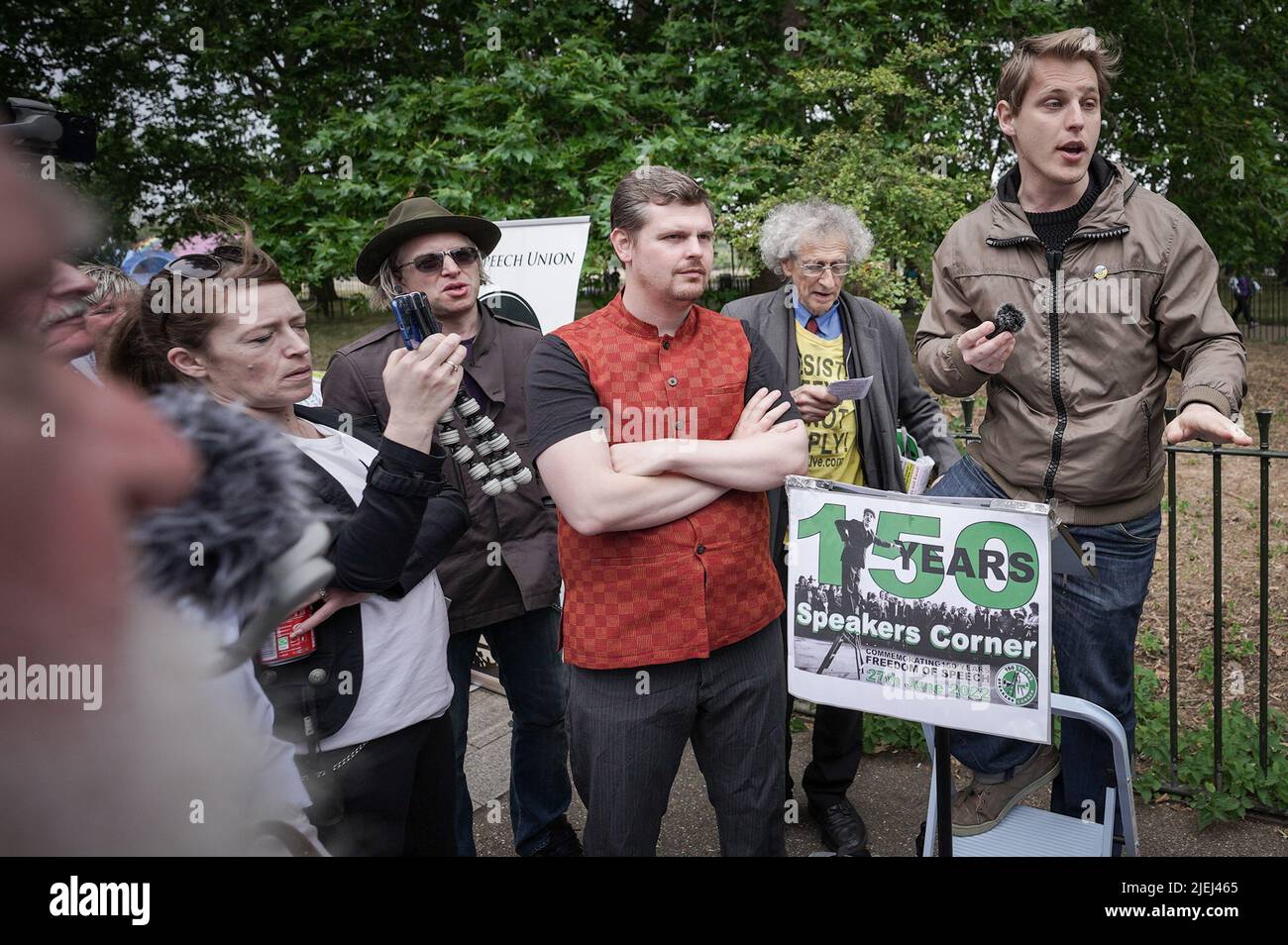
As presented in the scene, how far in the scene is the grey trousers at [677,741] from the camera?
2273mm

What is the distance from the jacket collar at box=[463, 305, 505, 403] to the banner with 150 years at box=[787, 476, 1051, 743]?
123 centimetres

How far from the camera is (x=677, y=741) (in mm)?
2334

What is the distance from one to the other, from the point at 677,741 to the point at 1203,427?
57.3 inches

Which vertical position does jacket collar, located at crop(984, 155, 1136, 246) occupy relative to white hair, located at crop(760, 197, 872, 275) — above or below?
below

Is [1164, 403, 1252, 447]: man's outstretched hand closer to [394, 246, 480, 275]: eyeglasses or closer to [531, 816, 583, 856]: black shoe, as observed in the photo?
[394, 246, 480, 275]: eyeglasses

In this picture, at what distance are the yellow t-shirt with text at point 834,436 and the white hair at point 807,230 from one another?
0.41 metres

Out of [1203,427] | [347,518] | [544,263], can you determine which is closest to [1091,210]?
[1203,427]

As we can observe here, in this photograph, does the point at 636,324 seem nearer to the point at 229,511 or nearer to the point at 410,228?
the point at 410,228

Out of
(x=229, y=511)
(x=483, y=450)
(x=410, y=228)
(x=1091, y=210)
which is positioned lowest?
(x=229, y=511)

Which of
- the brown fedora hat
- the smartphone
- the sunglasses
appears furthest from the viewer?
Result: the brown fedora hat

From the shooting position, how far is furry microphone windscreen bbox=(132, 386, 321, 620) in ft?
2.67

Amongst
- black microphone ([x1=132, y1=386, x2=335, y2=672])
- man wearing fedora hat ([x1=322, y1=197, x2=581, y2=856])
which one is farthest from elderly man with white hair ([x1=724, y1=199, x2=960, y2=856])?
black microphone ([x1=132, y1=386, x2=335, y2=672])

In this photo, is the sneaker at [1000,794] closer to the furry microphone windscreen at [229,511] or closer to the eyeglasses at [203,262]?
the furry microphone windscreen at [229,511]

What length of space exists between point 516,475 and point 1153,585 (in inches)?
219
